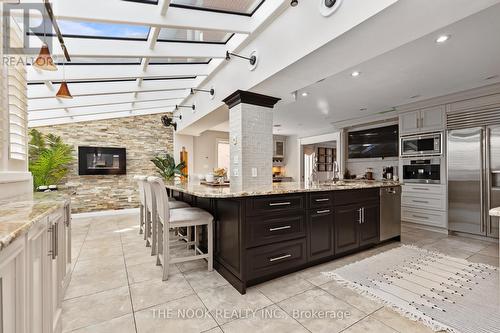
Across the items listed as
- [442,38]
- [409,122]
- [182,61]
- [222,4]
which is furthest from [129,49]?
[409,122]

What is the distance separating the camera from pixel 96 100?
4.91 metres

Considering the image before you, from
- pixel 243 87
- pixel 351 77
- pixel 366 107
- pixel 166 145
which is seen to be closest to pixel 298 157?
A: pixel 366 107

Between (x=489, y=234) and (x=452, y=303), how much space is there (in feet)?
8.88

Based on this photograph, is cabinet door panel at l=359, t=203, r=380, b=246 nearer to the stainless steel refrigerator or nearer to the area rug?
the area rug

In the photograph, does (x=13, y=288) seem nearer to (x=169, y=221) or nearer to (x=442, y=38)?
(x=169, y=221)

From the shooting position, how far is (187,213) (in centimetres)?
268

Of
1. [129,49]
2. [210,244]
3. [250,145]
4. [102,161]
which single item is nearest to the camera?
[210,244]

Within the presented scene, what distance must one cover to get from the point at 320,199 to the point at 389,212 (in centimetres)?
161

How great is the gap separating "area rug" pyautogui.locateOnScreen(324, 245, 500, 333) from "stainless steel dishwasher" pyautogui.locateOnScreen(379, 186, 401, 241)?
1.36ft

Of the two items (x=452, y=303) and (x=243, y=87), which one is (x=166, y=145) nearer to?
(x=243, y=87)

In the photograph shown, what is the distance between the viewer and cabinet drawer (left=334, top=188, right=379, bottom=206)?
2.90 metres

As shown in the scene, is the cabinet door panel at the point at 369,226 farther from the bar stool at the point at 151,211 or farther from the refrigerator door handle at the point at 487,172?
the bar stool at the point at 151,211

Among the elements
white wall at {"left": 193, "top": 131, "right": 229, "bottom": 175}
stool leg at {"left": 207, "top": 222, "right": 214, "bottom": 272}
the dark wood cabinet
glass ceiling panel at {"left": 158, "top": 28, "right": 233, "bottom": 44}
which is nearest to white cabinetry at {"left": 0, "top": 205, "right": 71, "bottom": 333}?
stool leg at {"left": 207, "top": 222, "right": 214, "bottom": 272}

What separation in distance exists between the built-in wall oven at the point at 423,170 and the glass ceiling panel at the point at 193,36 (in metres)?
4.26
